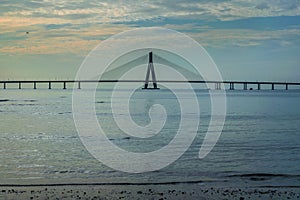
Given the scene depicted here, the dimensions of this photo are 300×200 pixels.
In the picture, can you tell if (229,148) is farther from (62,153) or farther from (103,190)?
(103,190)

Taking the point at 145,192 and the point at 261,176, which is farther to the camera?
the point at 261,176

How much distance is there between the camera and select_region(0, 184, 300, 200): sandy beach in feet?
41.2

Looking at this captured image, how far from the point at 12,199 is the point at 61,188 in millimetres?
1825

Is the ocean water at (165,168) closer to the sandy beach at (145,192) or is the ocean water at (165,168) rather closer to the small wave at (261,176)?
the small wave at (261,176)

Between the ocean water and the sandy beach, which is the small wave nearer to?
the ocean water

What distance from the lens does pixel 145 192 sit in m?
13.3

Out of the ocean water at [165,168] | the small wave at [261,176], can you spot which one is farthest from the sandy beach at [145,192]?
the small wave at [261,176]

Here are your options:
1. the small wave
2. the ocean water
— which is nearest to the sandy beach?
the ocean water

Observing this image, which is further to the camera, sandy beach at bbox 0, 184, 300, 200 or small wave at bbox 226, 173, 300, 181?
small wave at bbox 226, 173, 300, 181

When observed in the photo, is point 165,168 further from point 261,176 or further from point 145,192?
point 145,192

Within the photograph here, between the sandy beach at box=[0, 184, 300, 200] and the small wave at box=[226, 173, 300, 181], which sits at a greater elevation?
the sandy beach at box=[0, 184, 300, 200]

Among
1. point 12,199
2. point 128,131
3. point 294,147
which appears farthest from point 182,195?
point 128,131

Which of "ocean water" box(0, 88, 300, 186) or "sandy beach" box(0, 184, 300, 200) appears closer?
"sandy beach" box(0, 184, 300, 200)

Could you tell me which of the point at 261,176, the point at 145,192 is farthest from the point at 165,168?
the point at 145,192
